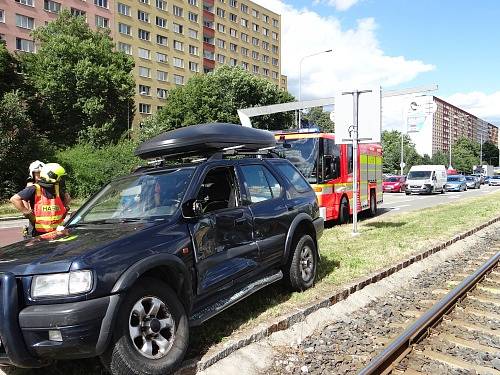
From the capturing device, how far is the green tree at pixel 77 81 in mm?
43312

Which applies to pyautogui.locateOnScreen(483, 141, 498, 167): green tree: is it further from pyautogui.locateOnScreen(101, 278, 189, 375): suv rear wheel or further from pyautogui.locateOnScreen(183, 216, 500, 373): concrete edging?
pyautogui.locateOnScreen(101, 278, 189, 375): suv rear wheel

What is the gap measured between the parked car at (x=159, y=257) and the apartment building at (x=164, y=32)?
52.2 meters

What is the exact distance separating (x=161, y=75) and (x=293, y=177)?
64.3 meters

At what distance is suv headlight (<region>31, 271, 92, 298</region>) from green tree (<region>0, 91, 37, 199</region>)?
2649 centimetres

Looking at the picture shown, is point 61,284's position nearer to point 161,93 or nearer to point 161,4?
point 161,93

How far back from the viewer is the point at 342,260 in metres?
8.27

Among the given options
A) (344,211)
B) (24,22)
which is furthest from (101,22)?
(344,211)

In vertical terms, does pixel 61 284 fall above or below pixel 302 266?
above

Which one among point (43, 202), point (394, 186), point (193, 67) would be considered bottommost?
point (394, 186)

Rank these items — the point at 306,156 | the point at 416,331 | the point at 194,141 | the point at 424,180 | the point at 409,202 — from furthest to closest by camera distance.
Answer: the point at 424,180 → the point at 409,202 → the point at 306,156 → the point at 194,141 → the point at 416,331

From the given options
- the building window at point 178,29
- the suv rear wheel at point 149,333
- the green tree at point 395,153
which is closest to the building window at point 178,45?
the building window at point 178,29

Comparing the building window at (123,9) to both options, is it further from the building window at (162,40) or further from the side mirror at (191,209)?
the side mirror at (191,209)

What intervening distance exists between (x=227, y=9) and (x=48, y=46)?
44.1 meters

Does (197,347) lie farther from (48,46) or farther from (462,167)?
(462,167)
